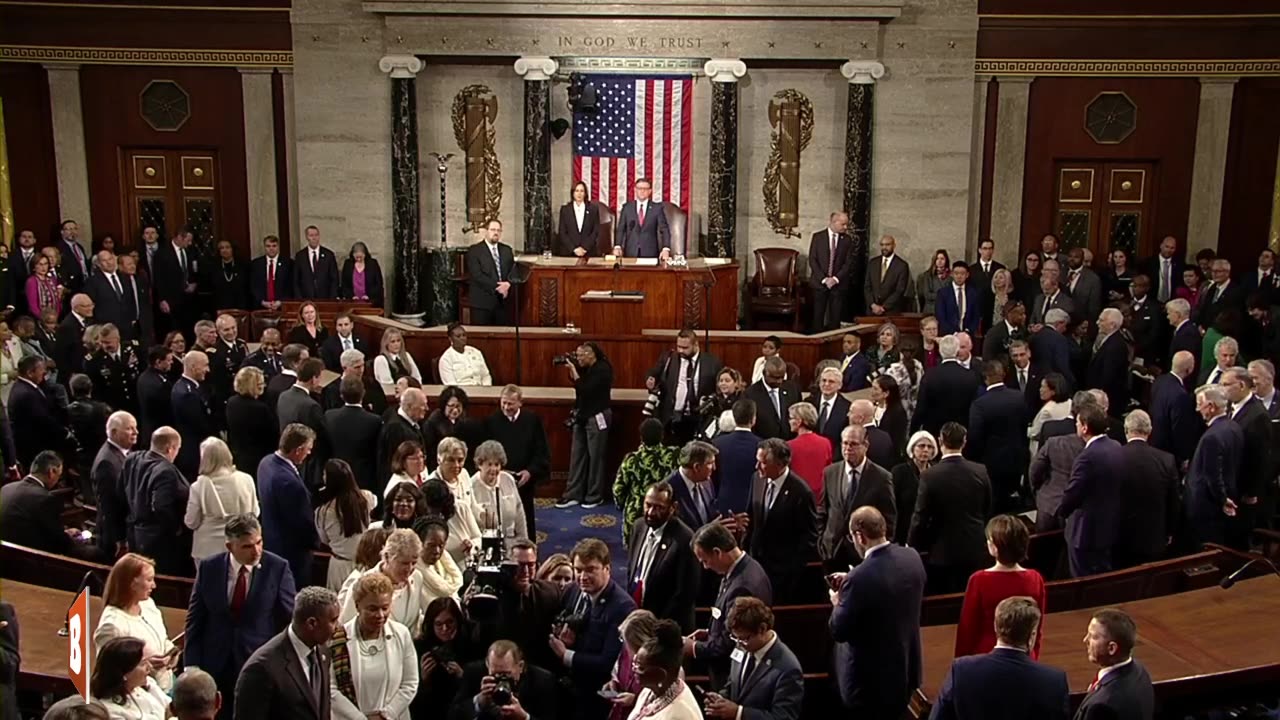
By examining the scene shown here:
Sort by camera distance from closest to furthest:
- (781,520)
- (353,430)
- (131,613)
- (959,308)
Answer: (131,613)
(781,520)
(353,430)
(959,308)

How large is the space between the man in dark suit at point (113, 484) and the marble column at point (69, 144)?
33.6ft

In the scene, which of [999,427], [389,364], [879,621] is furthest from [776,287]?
[879,621]

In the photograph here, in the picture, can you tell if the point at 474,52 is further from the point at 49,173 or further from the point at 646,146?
the point at 49,173

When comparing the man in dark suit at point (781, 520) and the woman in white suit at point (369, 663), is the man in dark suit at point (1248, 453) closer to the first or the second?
the man in dark suit at point (781, 520)

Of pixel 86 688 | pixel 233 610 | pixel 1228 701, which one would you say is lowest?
pixel 1228 701

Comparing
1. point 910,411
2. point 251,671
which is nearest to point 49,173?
point 910,411

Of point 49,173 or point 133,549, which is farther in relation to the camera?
point 49,173

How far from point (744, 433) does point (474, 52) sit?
380 inches

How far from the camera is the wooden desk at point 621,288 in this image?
1359cm

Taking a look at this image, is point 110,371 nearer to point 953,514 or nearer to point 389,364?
point 389,364

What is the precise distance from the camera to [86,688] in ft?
11.9

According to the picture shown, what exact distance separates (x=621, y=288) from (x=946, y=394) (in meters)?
4.82

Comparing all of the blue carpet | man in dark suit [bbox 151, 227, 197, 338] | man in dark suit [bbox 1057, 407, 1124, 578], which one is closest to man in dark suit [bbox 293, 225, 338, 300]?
man in dark suit [bbox 151, 227, 197, 338]

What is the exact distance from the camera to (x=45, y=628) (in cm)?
602
